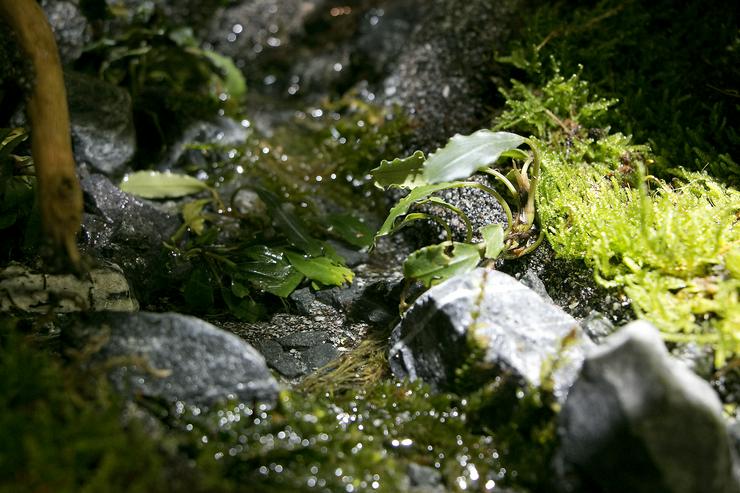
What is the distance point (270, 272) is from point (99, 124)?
1634 millimetres

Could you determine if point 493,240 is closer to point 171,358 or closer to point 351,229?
point 351,229

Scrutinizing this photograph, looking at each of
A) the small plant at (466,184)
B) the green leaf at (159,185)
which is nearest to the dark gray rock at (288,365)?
the small plant at (466,184)

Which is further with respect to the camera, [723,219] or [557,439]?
[723,219]

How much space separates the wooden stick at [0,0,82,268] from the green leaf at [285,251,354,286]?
3.52 feet

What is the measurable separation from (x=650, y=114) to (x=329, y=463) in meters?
2.59

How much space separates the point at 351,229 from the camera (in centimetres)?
340

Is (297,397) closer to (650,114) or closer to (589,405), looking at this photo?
(589,405)

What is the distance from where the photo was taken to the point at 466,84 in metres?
3.83

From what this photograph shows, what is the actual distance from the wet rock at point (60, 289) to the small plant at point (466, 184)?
4.00 feet

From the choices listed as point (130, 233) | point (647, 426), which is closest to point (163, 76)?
point (130, 233)

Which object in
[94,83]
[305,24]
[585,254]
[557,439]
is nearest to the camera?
[557,439]

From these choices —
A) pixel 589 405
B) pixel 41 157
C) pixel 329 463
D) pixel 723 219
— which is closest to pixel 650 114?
pixel 723 219

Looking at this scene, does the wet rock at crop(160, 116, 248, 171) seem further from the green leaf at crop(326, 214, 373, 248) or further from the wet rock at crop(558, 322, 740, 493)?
the wet rock at crop(558, 322, 740, 493)

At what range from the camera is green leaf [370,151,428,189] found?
2738 mm
